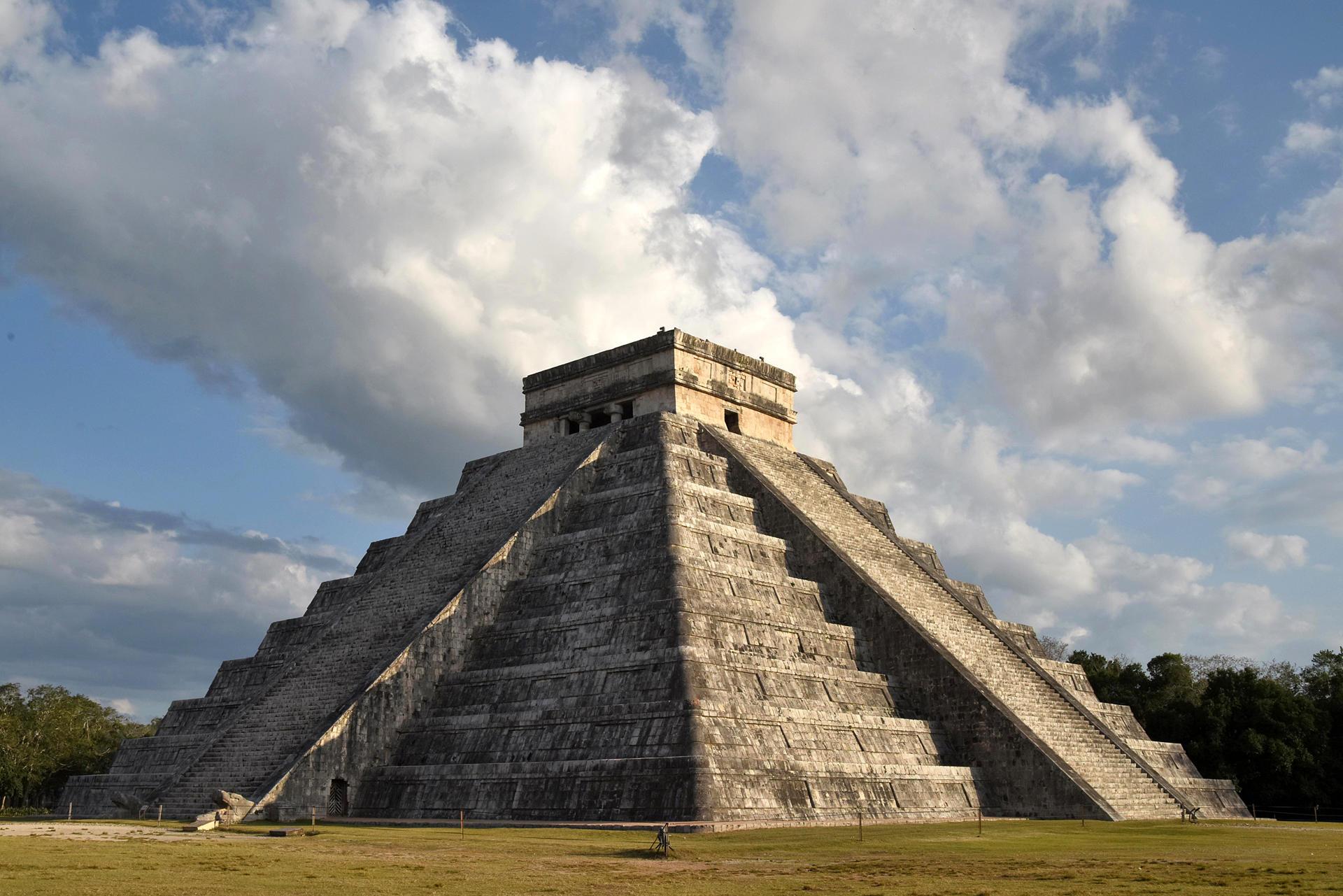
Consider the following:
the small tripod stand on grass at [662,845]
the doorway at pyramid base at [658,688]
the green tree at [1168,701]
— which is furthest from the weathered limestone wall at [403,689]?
the green tree at [1168,701]

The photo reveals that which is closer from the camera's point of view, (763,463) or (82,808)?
(82,808)

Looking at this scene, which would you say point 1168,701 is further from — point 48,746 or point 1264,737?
point 48,746

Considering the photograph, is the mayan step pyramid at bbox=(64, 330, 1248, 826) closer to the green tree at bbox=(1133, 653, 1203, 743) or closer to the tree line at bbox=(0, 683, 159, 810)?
the green tree at bbox=(1133, 653, 1203, 743)

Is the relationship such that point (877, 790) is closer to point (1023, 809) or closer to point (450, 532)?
point (1023, 809)

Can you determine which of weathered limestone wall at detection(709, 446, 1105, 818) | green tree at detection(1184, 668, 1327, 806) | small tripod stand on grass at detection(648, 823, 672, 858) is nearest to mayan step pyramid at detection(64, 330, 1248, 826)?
weathered limestone wall at detection(709, 446, 1105, 818)

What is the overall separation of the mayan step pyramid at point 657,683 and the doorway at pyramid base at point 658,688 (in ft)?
0.18

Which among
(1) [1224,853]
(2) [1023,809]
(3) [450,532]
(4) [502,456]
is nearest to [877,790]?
(2) [1023,809]

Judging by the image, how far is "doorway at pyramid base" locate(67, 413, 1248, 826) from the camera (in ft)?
70.6

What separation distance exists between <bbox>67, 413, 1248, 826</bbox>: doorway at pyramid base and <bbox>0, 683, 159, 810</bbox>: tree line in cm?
1539

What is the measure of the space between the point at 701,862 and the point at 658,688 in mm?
7136

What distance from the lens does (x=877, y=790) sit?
2209 centimetres

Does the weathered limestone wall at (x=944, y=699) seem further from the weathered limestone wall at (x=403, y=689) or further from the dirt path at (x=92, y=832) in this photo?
the dirt path at (x=92, y=832)

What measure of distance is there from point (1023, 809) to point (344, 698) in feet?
44.3

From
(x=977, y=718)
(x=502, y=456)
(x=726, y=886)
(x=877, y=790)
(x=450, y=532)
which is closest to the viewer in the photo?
(x=726, y=886)
